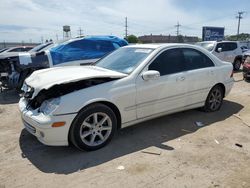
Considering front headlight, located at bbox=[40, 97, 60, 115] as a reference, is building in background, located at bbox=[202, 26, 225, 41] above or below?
above

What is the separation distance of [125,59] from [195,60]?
1.54m

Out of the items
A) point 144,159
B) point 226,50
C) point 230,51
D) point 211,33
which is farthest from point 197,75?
point 211,33

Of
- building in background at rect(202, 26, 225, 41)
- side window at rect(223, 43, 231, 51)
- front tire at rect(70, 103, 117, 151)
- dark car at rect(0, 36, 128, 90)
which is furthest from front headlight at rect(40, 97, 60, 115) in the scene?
building in background at rect(202, 26, 225, 41)

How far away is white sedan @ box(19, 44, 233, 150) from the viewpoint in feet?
12.6

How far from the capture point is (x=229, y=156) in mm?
3965

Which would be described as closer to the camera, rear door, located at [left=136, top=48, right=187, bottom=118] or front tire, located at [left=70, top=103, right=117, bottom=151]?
front tire, located at [left=70, top=103, right=117, bottom=151]

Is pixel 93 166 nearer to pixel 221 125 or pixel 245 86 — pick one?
→ pixel 221 125

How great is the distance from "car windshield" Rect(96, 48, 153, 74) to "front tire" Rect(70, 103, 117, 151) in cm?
90

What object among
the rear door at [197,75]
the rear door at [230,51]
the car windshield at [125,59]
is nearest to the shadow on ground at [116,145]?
the rear door at [197,75]

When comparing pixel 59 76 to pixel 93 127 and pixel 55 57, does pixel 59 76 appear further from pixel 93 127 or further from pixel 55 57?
pixel 55 57

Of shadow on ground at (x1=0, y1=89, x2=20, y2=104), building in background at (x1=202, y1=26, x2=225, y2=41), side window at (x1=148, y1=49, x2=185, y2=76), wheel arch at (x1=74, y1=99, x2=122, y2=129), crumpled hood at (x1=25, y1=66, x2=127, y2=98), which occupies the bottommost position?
shadow on ground at (x1=0, y1=89, x2=20, y2=104)

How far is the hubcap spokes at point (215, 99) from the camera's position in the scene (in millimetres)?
5975

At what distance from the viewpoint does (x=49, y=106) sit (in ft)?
12.7

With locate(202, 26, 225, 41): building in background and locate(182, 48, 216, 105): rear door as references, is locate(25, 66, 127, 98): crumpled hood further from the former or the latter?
locate(202, 26, 225, 41): building in background
